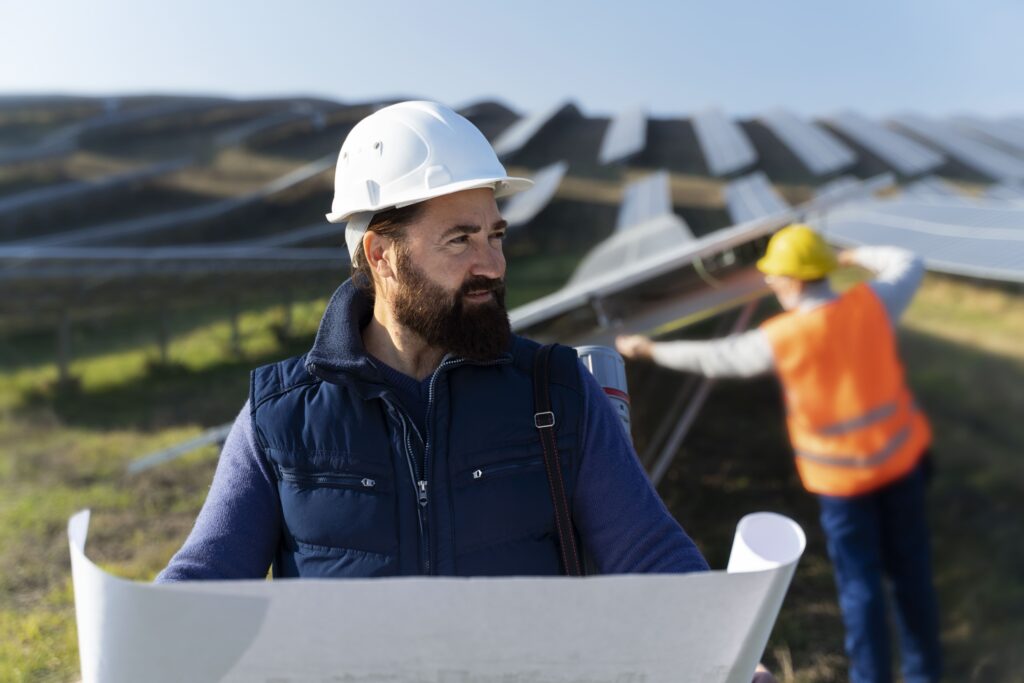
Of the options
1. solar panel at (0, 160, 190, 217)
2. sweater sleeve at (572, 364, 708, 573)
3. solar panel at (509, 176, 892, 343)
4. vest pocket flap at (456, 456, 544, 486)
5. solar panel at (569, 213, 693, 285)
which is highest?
vest pocket flap at (456, 456, 544, 486)

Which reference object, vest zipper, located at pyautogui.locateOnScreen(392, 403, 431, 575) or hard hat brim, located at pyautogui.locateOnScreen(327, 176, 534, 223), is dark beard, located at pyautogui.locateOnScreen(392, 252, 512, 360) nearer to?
hard hat brim, located at pyautogui.locateOnScreen(327, 176, 534, 223)

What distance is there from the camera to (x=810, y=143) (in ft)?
40.8

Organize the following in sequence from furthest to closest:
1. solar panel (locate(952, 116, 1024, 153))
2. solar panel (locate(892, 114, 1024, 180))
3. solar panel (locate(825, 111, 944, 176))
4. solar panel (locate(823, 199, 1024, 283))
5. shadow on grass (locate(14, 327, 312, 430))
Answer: solar panel (locate(952, 116, 1024, 153)) → solar panel (locate(825, 111, 944, 176)) → solar panel (locate(892, 114, 1024, 180)) → shadow on grass (locate(14, 327, 312, 430)) → solar panel (locate(823, 199, 1024, 283))

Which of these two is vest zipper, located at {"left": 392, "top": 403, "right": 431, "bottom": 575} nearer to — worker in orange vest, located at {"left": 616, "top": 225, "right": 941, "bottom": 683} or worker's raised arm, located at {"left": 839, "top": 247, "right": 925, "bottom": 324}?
worker in orange vest, located at {"left": 616, "top": 225, "right": 941, "bottom": 683}

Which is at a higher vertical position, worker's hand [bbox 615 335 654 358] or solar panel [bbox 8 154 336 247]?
worker's hand [bbox 615 335 654 358]

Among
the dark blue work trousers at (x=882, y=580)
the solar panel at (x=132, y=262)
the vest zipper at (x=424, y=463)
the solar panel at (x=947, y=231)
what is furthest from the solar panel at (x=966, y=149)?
the vest zipper at (x=424, y=463)

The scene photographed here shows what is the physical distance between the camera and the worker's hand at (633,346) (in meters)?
3.60

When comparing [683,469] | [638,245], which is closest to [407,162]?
[683,469]

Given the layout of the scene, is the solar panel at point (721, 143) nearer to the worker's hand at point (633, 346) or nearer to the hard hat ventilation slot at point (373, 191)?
the worker's hand at point (633, 346)

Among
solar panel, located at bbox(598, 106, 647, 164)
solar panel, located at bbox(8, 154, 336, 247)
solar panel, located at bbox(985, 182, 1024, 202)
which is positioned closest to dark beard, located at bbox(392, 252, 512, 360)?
solar panel, located at bbox(985, 182, 1024, 202)

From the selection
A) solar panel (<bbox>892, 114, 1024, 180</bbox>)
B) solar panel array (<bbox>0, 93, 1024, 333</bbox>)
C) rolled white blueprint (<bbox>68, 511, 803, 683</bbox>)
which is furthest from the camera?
solar panel (<bbox>892, 114, 1024, 180</bbox>)

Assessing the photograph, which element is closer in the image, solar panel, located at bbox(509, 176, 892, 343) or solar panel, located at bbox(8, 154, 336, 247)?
solar panel, located at bbox(509, 176, 892, 343)

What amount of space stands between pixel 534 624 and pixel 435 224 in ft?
2.65

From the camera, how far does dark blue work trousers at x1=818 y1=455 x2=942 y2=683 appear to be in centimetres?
338
